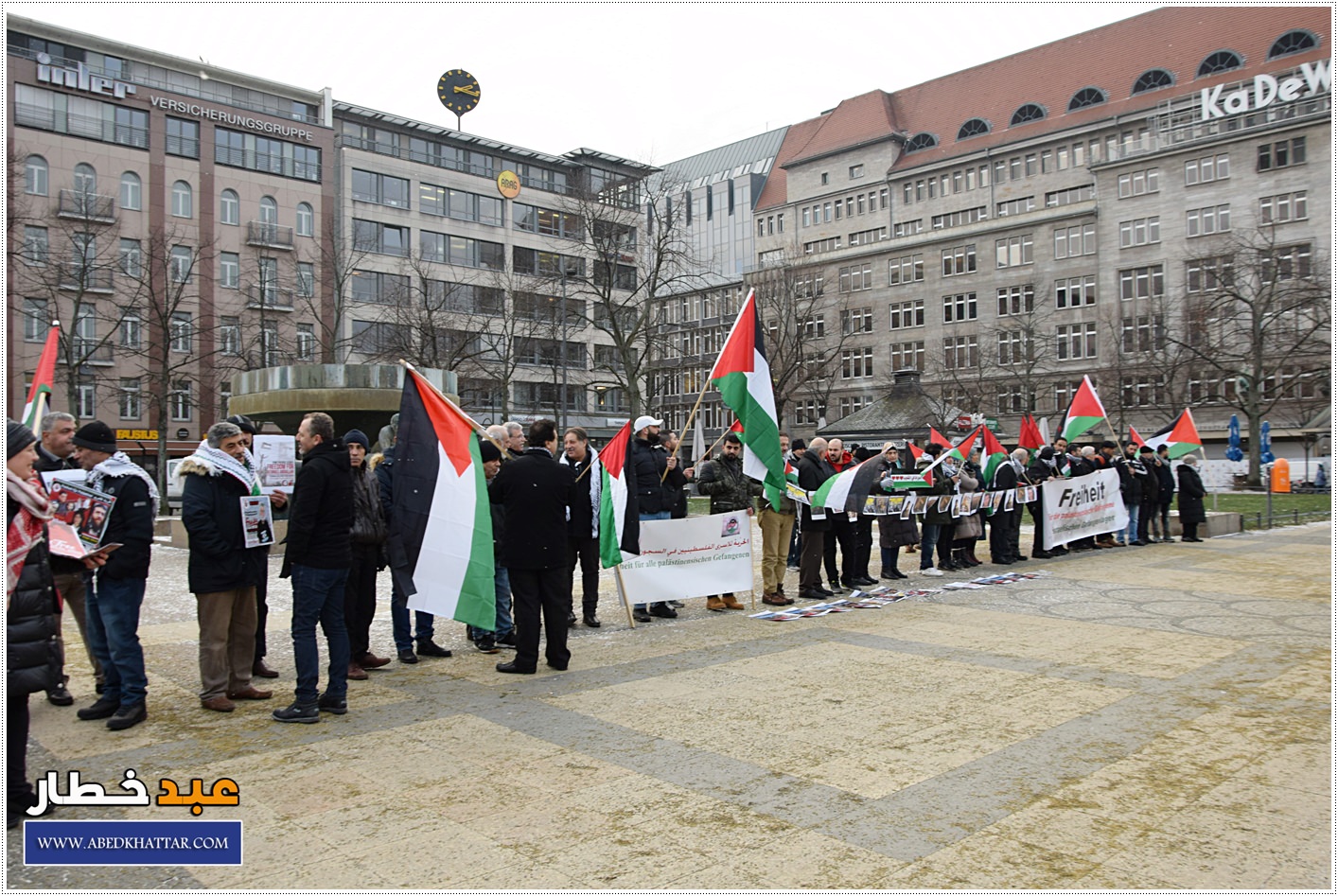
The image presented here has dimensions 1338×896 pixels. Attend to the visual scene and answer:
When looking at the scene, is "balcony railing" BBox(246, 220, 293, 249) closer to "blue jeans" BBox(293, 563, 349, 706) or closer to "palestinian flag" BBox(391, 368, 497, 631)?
"palestinian flag" BBox(391, 368, 497, 631)

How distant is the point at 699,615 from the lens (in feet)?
36.9

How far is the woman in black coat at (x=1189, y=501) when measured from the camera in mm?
20047

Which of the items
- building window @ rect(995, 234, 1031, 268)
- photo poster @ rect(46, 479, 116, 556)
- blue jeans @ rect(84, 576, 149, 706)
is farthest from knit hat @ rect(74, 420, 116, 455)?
building window @ rect(995, 234, 1031, 268)

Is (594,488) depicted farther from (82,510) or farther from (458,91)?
(458,91)

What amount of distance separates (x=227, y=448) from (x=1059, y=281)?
243ft

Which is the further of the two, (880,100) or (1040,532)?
(880,100)

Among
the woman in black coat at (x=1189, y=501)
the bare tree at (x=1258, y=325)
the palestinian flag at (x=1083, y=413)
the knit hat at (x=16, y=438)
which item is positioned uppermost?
the bare tree at (x=1258, y=325)

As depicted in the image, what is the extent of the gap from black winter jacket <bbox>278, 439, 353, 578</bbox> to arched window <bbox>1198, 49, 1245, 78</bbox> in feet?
258

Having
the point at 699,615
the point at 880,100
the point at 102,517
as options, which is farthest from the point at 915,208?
the point at 102,517

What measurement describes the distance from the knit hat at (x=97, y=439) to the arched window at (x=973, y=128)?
82.8 meters

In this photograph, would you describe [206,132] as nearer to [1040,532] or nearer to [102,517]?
[1040,532]

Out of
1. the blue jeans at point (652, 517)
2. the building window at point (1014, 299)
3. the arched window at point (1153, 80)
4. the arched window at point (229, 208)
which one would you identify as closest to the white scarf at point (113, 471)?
the blue jeans at point (652, 517)

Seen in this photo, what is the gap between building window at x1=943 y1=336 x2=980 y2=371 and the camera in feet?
233

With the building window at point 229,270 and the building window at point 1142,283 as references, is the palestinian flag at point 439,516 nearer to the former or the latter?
the building window at point 229,270
